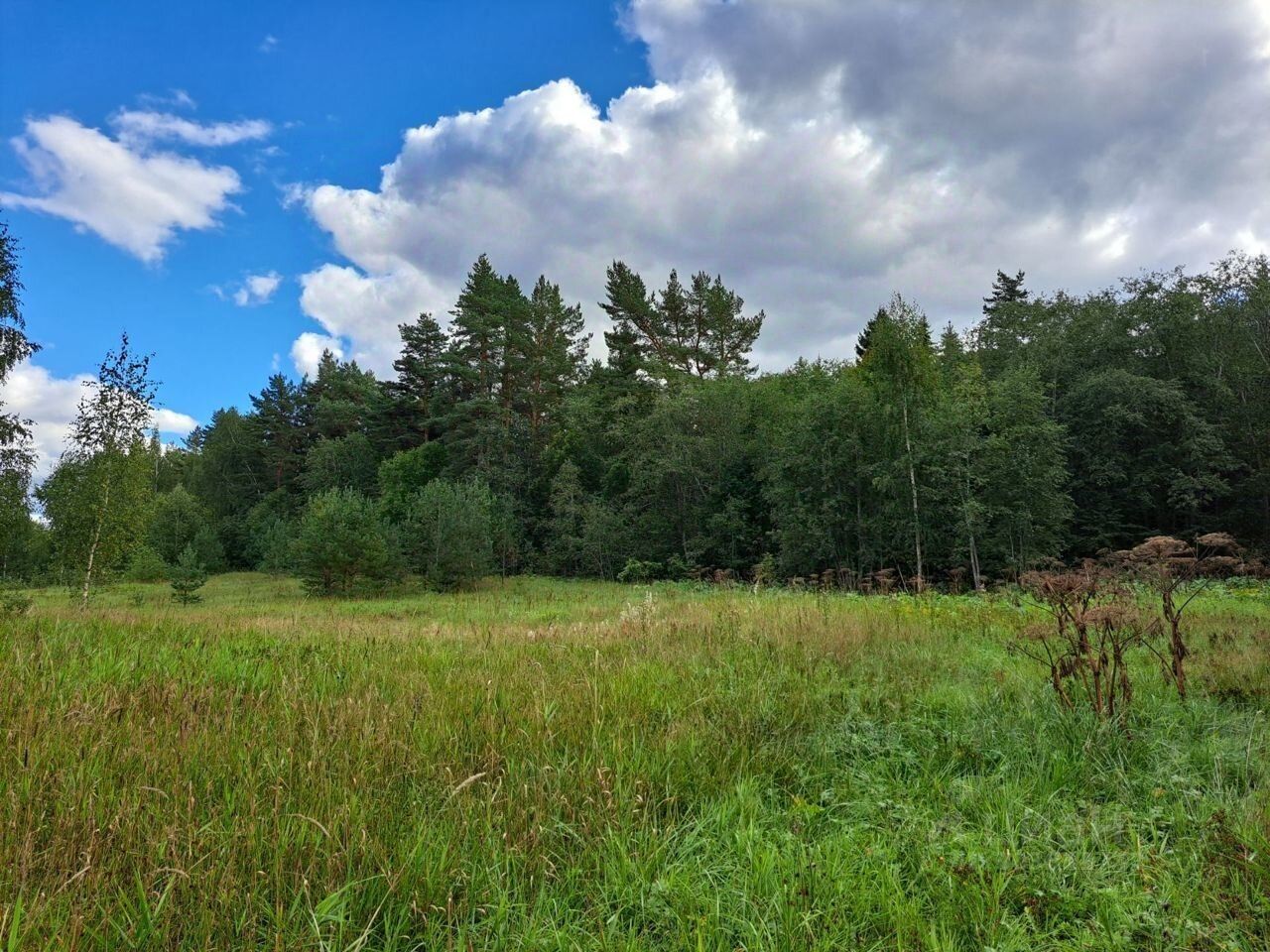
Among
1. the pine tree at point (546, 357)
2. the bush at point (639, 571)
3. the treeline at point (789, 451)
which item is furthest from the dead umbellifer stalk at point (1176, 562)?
the pine tree at point (546, 357)

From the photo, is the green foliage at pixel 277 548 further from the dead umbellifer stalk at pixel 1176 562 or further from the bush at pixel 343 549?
the dead umbellifer stalk at pixel 1176 562

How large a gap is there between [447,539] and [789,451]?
54.2 ft

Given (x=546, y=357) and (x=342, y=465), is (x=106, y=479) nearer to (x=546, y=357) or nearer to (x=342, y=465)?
(x=546, y=357)

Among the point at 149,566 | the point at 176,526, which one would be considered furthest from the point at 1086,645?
the point at 176,526

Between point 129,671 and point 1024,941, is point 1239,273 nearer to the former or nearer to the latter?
point 1024,941

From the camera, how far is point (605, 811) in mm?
→ 2451

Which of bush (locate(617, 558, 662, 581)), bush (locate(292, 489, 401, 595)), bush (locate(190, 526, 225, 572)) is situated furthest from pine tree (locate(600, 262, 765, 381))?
bush (locate(190, 526, 225, 572))

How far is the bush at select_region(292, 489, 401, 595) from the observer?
83.2ft

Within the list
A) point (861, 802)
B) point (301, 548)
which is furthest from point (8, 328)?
point (861, 802)

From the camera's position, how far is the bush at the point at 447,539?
91.8 feet

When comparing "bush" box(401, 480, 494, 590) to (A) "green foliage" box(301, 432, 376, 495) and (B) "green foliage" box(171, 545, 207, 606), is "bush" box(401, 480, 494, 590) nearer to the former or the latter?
(B) "green foliage" box(171, 545, 207, 606)

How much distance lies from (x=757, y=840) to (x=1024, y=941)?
916 millimetres

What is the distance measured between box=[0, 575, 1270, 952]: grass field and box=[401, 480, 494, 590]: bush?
23960 mm

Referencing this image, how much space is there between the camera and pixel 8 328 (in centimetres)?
1570
